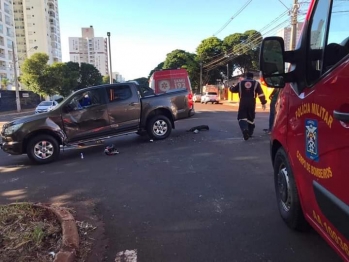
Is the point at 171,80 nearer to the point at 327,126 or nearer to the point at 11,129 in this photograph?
the point at 11,129

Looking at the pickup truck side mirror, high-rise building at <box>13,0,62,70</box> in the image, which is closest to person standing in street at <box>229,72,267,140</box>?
the pickup truck side mirror

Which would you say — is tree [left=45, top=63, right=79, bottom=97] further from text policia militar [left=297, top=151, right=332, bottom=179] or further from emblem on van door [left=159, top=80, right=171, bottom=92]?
text policia militar [left=297, top=151, right=332, bottom=179]

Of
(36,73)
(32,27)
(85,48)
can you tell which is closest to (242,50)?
(36,73)

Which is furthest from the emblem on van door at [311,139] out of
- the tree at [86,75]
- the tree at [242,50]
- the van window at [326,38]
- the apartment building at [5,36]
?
the apartment building at [5,36]

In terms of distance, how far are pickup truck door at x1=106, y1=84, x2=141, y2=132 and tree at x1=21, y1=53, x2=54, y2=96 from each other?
42542 mm

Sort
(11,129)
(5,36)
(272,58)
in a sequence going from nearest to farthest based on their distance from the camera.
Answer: (272,58) → (11,129) → (5,36)

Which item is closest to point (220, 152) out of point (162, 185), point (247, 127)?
point (247, 127)

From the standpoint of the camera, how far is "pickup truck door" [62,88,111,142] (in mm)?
8812

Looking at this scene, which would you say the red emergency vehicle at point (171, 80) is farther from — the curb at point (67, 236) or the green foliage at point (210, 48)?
the green foliage at point (210, 48)

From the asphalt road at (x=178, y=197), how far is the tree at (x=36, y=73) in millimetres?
42250

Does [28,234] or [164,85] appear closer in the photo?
[28,234]

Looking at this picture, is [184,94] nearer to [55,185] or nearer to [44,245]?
[55,185]

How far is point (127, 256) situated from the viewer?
10.9ft

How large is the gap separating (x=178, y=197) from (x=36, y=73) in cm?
4823
